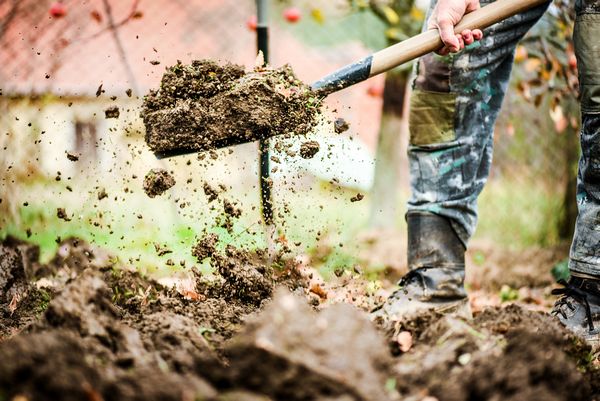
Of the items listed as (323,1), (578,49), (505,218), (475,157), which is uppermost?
(323,1)

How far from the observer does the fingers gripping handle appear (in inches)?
89.7

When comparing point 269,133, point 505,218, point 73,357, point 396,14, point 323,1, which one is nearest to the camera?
point 73,357

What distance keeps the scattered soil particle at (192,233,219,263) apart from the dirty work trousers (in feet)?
2.75

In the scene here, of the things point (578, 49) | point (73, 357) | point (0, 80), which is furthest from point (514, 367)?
point (0, 80)

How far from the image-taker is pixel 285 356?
112 cm

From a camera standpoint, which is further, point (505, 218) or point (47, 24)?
point (505, 218)

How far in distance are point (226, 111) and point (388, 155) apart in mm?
3024

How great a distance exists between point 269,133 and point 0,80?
1811 mm

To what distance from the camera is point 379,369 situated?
3.96ft

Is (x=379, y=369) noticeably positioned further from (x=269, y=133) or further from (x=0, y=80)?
(x=0, y=80)

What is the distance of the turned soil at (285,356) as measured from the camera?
1.13 meters

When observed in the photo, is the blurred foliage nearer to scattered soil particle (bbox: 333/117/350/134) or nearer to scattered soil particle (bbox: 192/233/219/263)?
scattered soil particle (bbox: 333/117/350/134)

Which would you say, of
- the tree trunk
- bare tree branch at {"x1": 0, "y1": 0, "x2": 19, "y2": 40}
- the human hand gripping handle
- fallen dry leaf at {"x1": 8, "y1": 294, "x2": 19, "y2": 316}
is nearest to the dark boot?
the human hand gripping handle

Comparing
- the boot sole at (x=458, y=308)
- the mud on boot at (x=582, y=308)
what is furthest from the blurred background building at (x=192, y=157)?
the mud on boot at (x=582, y=308)
